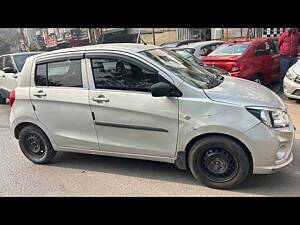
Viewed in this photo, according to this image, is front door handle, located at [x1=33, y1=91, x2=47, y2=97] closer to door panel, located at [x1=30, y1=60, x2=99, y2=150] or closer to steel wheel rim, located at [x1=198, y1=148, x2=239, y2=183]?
door panel, located at [x1=30, y1=60, x2=99, y2=150]

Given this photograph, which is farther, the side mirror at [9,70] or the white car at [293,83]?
the side mirror at [9,70]

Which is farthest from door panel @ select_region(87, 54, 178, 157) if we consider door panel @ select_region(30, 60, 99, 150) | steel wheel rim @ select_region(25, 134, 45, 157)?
steel wheel rim @ select_region(25, 134, 45, 157)

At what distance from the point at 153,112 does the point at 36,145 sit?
212 centimetres

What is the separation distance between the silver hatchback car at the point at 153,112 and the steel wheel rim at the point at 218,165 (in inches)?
0.4

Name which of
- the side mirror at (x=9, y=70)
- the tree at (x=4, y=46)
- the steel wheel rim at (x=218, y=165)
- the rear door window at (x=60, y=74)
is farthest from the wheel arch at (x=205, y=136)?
the tree at (x=4, y=46)

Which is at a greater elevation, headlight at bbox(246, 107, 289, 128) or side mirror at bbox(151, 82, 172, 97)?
side mirror at bbox(151, 82, 172, 97)

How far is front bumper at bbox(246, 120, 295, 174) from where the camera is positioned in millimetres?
2773

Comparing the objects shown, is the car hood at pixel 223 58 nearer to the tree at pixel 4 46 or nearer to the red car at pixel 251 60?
the red car at pixel 251 60

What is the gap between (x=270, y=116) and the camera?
2850 millimetres

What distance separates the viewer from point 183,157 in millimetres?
3162

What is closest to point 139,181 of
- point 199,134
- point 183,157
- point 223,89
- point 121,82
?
point 183,157

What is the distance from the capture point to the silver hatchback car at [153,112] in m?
2.86

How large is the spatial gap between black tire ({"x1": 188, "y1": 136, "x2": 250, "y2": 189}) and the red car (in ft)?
13.5
